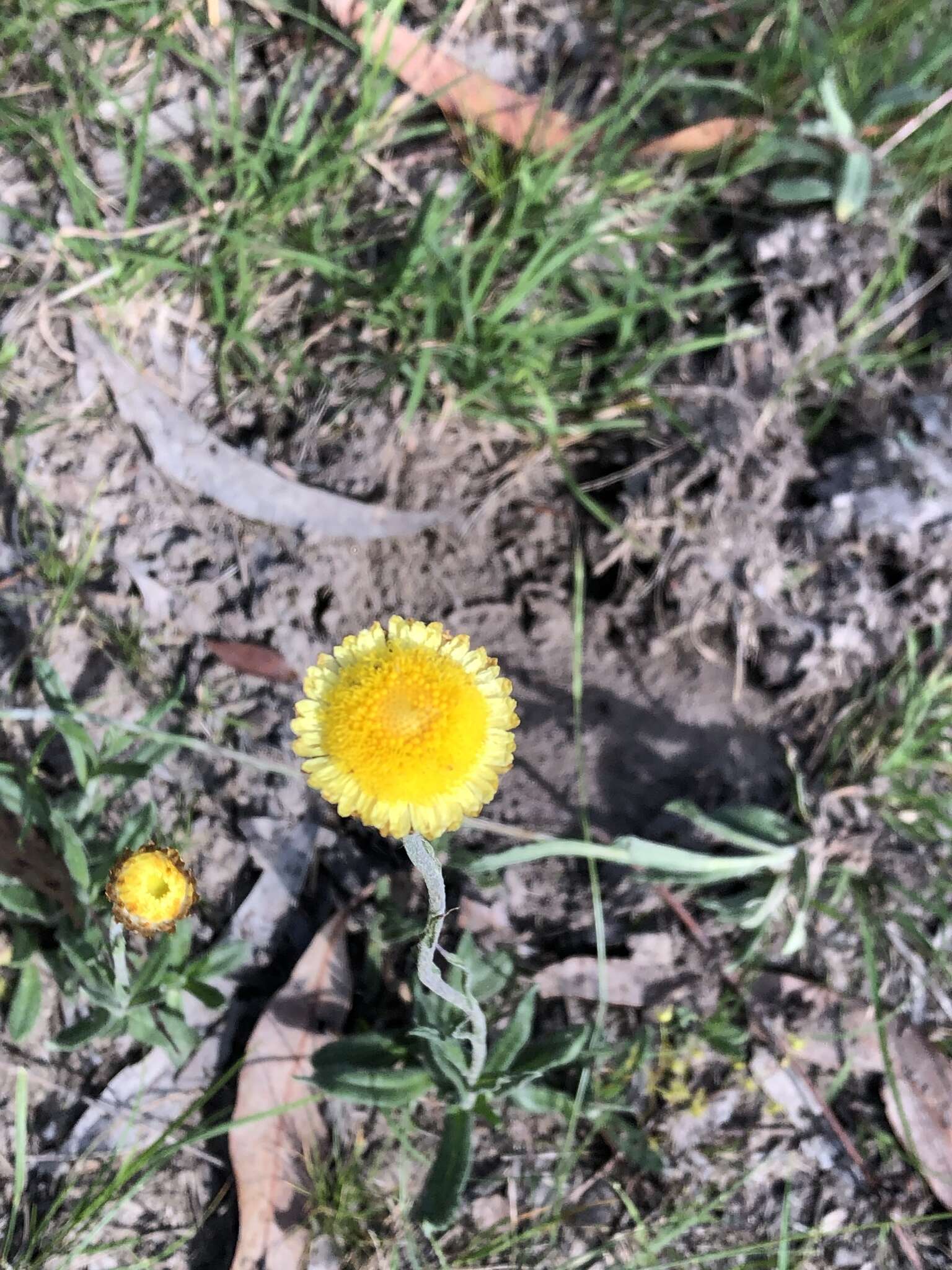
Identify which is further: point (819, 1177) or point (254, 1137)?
point (819, 1177)

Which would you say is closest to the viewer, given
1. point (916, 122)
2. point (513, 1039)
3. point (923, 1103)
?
point (513, 1039)

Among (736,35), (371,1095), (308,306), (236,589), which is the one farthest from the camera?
(736,35)

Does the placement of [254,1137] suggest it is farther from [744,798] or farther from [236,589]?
[744,798]

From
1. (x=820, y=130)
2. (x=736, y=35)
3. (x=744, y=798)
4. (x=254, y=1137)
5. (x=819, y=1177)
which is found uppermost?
(x=736, y=35)

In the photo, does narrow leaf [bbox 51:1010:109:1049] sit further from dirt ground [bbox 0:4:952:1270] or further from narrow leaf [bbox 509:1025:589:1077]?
narrow leaf [bbox 509:1025:589:1077]

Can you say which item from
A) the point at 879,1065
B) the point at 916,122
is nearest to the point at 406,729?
the point at 879,1065

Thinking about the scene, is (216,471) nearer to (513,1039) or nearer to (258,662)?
(258,662)

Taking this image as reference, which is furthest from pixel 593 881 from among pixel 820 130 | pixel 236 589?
pixel 820 130
